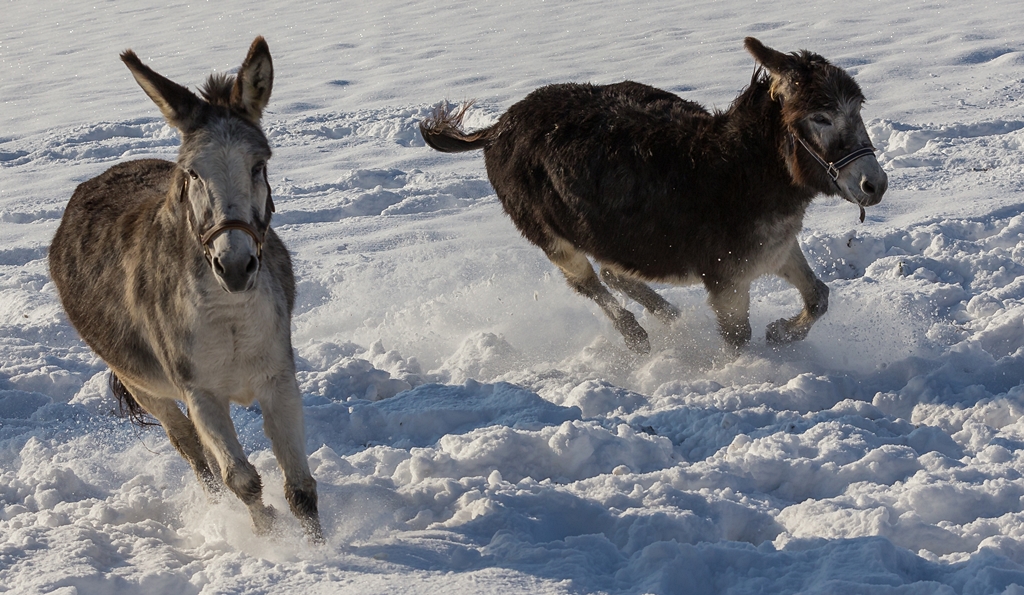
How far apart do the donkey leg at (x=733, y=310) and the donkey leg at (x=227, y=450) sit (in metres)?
2.98

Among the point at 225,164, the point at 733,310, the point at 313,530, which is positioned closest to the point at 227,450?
the point at 313,530

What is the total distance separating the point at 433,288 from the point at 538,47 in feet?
30.1

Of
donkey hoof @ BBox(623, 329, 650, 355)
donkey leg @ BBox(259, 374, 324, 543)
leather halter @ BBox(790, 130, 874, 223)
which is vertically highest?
leather halter @ BBox(790, 130, 874, 223)

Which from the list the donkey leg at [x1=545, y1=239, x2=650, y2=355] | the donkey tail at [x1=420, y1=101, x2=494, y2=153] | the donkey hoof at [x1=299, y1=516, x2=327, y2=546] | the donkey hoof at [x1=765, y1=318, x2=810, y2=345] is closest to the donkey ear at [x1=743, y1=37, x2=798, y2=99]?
the donkey hoof at [x1=765, y1=318, x2=810, y2=345]

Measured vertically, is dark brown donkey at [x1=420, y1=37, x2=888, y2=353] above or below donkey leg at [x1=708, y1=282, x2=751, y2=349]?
above

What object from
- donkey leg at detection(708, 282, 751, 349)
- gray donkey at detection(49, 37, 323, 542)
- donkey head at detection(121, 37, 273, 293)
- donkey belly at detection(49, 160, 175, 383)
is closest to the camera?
donkey head at detection(121, 37, 273, 293)

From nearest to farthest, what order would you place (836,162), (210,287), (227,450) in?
(210,287) < (227,450) < (836,162)

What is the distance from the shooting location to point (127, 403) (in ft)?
16.9

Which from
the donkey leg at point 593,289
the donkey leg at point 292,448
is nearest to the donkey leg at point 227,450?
the donkey leg at point 292,448

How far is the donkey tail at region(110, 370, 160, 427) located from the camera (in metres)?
Result: 5.12

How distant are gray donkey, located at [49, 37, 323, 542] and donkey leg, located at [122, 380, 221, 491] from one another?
3.5 inches

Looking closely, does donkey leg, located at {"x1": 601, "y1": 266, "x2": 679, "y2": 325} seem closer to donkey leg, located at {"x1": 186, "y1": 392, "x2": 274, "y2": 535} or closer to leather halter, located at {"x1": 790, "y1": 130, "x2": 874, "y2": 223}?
leather halter, located at {"x1": 790, "y1": 130, "x2": 874, "y2": 223}

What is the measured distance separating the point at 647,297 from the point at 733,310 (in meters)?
0.82

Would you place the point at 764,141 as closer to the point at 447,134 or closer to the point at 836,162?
the point at 836,162
